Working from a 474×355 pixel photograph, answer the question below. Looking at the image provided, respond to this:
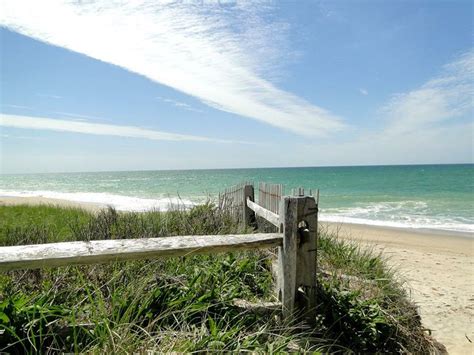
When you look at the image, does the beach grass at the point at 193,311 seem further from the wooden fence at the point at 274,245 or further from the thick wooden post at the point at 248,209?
the thick wooden post at the point at 248,209

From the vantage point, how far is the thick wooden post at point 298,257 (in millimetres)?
2871

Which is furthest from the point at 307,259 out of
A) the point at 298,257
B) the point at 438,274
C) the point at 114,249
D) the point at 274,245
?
the point at 438,274

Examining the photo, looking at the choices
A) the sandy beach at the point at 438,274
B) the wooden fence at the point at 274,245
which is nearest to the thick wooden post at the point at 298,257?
the wooden fence at the point at 274,245

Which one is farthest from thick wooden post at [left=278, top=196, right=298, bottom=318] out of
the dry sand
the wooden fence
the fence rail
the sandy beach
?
the dry sand

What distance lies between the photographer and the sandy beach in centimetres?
479

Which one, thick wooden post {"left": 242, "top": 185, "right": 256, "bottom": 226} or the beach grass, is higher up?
thick wooden post {"left": 242, "top": 185, "right": 256, "bottom": 226}

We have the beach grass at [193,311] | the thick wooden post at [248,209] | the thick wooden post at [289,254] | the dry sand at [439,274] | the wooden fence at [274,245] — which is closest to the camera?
the beach grass at [193,311]

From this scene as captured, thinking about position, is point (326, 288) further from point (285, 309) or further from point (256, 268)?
point (256, 268)

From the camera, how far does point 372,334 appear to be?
9.55 ft

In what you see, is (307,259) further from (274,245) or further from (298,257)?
(274,245)

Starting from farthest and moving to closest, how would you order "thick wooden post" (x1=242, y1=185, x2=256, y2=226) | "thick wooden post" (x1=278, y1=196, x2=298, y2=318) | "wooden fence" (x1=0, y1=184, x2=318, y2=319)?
1. "thick wooden post" (x1=242, y1=185, x2=256, y2=226)
2. "thick wooden post" (x1=278, y1=196, x2=298, y2=318)
3. "wooden fence" (x1=0, y1=184, x2=318, y2=319)

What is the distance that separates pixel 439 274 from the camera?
24.9ft

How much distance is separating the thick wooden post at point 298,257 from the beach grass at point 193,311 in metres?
0.18

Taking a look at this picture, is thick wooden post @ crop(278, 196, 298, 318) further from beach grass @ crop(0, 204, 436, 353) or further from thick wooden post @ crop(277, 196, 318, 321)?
beach grass @ crop(0, 204, 436, 353)
